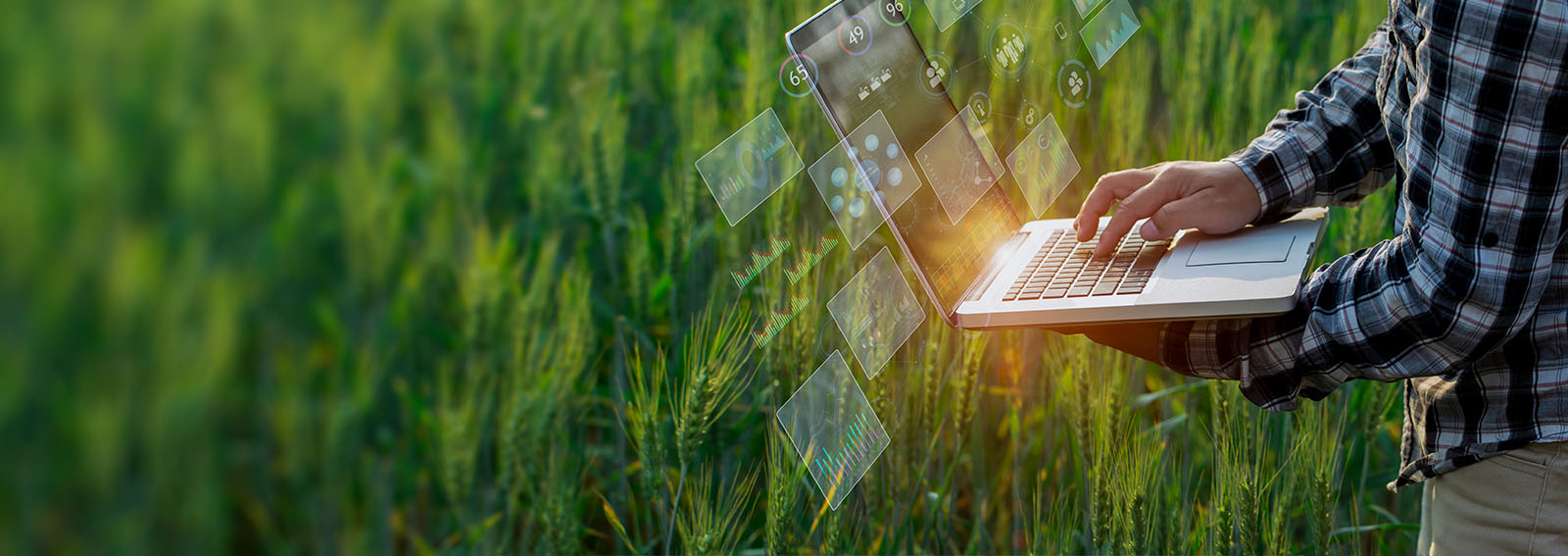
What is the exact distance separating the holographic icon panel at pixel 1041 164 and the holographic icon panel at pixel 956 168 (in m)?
0.16

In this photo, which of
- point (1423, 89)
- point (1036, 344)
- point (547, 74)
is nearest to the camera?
point (1423, 89)

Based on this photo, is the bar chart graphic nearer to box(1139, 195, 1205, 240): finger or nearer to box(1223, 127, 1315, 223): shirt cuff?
box(1139, 195, 1205, 240): finger

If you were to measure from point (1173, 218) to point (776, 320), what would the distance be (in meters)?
0.36

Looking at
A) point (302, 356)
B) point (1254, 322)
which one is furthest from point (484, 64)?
point (1254, 322)

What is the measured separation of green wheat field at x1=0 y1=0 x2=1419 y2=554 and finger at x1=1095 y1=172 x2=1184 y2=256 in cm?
20

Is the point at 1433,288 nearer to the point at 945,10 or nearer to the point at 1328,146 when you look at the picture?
the point at 1328,146

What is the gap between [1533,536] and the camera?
698mm

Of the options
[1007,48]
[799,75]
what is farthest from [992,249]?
[1007,48]

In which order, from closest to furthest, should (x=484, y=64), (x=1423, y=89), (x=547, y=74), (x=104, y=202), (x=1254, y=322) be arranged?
(x=104, y=202)
(x=1423, y=89)
(x=1254, y=322)
(x=484, y=64)
(x=547, y=74)

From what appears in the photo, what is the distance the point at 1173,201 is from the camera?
881mm

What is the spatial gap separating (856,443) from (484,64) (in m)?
0.49

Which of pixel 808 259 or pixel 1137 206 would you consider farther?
pixel 808 259

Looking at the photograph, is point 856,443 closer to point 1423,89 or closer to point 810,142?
point 810,142

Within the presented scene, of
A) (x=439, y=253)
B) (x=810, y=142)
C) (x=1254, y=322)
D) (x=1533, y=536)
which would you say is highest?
(x=439, y=253)
